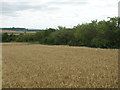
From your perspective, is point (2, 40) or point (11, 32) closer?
point (2, 40)

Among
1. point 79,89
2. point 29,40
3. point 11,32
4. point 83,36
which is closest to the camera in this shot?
point 79,89

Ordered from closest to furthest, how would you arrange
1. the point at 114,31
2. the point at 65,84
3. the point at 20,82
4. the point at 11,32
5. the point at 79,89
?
the point at 79,89 < the point at 65,84 < the point at 20,82 < the point at 114,31 < the point at 11,32

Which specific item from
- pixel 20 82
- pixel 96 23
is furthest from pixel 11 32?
pixel 20 82

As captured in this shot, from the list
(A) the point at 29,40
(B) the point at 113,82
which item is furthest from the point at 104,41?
(A) the point at 29,40

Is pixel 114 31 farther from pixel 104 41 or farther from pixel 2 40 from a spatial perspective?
pixel 2 40

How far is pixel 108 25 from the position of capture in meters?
55.3

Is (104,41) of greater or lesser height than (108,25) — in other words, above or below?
below

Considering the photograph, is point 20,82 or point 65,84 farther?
point 20,82

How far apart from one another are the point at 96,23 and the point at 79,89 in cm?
5808

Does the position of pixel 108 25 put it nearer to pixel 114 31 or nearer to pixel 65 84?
pixel 114 31

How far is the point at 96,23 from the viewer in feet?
217

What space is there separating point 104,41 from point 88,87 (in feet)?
149

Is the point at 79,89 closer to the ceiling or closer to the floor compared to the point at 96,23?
closer to the floor

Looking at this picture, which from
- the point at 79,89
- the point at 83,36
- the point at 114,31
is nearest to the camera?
the point at 79,89
